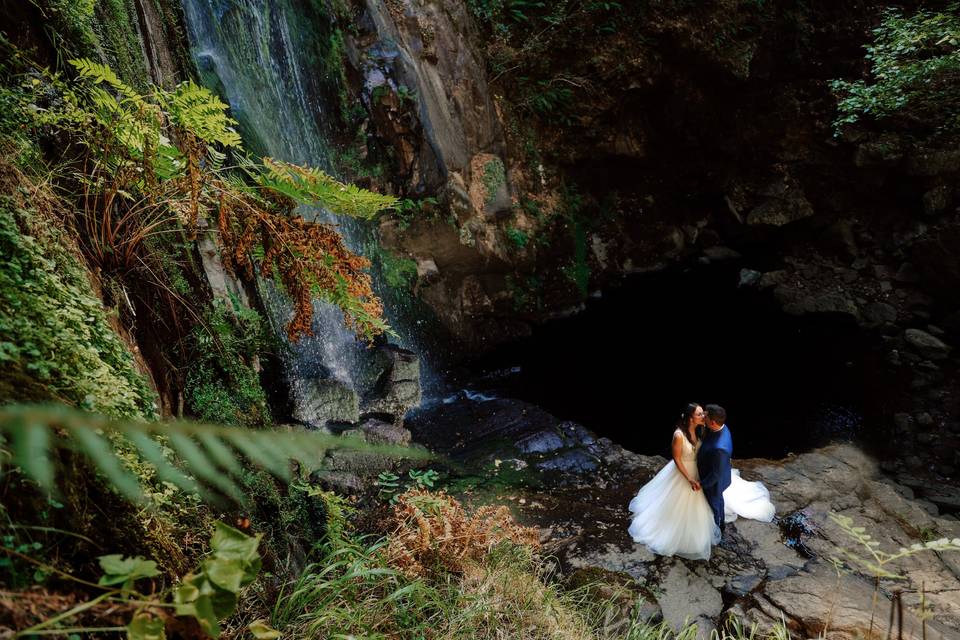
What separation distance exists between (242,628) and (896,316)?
13.2m

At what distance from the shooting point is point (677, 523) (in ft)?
15.3

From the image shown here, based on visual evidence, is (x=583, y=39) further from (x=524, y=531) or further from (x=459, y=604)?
(x=459, y=604)

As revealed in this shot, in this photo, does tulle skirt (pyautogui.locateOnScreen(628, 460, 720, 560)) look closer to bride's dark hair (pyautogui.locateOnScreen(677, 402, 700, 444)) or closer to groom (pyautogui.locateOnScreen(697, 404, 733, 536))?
groom (pyautogui.locateOnScreen(697, 404, 733, 536))

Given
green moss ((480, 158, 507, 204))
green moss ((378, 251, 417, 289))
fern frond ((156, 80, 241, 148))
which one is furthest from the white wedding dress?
green moss ((480, 158, 507, 204))

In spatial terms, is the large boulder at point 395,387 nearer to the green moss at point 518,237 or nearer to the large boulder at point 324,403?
the large boulder at point 324,403

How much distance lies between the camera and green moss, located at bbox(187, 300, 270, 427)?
2934 mm

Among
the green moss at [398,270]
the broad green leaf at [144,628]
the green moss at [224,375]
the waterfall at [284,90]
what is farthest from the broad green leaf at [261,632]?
the green moss at [398,270]

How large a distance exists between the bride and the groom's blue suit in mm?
83

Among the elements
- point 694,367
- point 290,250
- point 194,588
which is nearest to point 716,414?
point 290,250

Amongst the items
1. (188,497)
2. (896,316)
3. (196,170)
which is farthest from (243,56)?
(896,316)

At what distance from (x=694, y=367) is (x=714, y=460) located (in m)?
5.98

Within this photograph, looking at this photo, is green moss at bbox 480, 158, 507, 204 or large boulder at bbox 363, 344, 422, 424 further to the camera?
green moss at bbox 480, 158, 507, 204

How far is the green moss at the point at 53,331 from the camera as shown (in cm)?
151

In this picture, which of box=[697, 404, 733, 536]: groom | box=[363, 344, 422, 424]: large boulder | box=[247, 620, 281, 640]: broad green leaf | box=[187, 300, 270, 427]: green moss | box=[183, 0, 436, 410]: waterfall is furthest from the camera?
box=[363, 344, 422, 424]: large boulder
